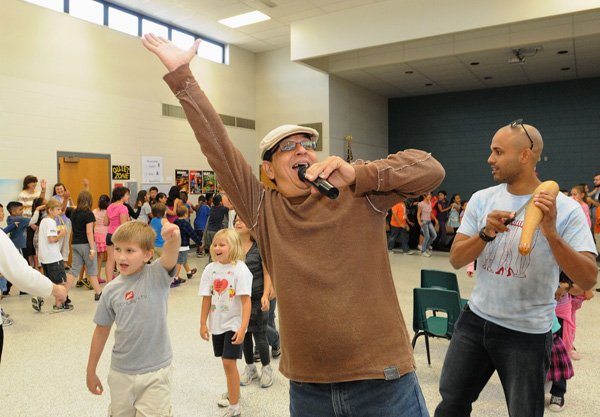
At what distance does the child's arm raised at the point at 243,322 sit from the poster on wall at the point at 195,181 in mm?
9790

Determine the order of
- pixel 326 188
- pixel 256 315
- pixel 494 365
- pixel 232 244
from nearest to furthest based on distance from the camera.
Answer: pixel 326 188, pixel 494 365, pixel 232 244, pixel 256 315

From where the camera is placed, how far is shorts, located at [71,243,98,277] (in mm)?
6656

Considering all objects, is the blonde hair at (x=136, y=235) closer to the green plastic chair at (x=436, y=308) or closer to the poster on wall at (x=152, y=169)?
the green plastic chair at (x=436, y=308)

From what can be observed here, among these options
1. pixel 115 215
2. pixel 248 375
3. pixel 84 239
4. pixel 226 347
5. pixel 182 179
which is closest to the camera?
pixel 226 347

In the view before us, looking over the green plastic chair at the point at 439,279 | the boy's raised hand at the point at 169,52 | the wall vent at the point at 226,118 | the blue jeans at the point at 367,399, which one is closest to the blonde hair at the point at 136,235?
the boy's raised hand at the point at 169,52

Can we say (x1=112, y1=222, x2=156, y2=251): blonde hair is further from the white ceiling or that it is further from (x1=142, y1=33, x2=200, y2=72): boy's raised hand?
the white ceiling

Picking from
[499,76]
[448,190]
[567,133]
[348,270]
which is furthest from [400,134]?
[348,270]

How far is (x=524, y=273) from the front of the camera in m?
2.11

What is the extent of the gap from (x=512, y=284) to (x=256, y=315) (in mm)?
2141

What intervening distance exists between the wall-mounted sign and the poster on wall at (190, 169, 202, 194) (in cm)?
194

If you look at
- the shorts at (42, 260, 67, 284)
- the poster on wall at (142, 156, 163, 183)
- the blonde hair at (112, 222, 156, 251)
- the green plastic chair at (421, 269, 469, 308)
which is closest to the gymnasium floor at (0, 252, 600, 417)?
the shorts at (42, 260, 67, 284)

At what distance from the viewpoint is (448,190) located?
612 inches

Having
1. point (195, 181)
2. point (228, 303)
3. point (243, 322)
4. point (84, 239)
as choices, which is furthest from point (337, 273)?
point (195, 181)

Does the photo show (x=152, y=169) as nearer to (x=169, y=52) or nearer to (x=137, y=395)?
(x=137, y=395)
